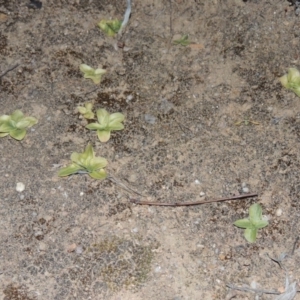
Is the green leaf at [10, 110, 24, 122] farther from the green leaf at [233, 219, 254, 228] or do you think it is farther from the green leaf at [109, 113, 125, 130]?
the green leaf at [233, 219, 254, 228]

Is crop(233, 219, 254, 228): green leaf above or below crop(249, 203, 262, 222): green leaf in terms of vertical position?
below

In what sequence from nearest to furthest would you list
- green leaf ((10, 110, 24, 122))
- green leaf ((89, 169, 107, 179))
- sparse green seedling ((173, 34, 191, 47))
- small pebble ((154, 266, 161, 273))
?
small pebble ((154, 266, 161, 273)) → green leaf ((89, 169, 107, 179)) → green leaf ((10, 110, 24, 122)) → sparse green seedling ((173, 34, 191, 47))

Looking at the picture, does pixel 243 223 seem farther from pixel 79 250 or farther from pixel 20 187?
pixel 20 187

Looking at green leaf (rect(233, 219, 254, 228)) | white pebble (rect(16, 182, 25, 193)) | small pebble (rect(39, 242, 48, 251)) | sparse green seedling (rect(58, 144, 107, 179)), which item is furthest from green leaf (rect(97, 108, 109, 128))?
green leaf (rect(233, 219, 254, 228))

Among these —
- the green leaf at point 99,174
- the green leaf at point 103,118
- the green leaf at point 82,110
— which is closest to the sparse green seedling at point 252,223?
the green leaf at point 99,174

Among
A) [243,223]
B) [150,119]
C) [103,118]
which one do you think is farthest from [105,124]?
[243,223]

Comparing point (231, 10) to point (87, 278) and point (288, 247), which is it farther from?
point (87, 278)

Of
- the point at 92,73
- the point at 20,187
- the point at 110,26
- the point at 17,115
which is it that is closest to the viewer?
the point at 20,187
